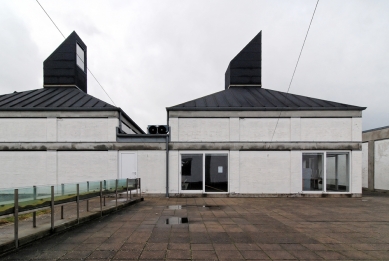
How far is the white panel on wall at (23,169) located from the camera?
13891 mm

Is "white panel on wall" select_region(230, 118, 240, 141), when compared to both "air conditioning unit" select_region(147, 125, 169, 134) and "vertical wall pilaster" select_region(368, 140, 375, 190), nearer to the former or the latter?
"air conditioning unit" select_region(147, 125, 169, 134)

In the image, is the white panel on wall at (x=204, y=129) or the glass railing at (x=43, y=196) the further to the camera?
the white panel on wall at (x=204, y=129)

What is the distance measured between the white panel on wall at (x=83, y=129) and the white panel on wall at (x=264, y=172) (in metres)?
7.68

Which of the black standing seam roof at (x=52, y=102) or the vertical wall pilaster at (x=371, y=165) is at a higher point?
the black standing seam roof at (x=52, y=102)

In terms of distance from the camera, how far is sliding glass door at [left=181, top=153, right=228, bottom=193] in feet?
47.5

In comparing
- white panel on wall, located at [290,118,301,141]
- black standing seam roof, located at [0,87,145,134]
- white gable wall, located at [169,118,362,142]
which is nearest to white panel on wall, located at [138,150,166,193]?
white gable wall, located at [169,118,362,142]

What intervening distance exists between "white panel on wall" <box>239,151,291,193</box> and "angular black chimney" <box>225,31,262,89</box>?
7.01 metres

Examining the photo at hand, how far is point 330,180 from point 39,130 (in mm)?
16334

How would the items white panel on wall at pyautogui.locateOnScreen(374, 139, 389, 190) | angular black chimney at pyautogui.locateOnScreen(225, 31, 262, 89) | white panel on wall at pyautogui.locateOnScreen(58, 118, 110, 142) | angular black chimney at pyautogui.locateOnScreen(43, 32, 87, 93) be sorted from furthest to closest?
angular black chimney at pyautogui.locateOnScreen(225, 31, 262, 89)
angular black chimney at pyautogui.locateOnScreen(43, 32, 87, 93)
white panel on wall at pyautogui.locateOnScreen(374, 139, 389, 190)
white panel on wall at pyautogui.locateOnScreen(58, 118, 110, 142)

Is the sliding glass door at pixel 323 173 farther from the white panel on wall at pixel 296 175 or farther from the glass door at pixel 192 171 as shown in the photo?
the glass door at pixel 192 171

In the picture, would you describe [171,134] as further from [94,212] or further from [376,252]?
[376,252]

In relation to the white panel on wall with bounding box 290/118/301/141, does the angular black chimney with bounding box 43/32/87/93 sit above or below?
above

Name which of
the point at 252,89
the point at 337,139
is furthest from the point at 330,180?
the point at 252,89

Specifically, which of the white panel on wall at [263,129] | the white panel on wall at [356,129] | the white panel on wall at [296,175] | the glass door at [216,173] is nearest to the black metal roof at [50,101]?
the glass door at [216,173]
